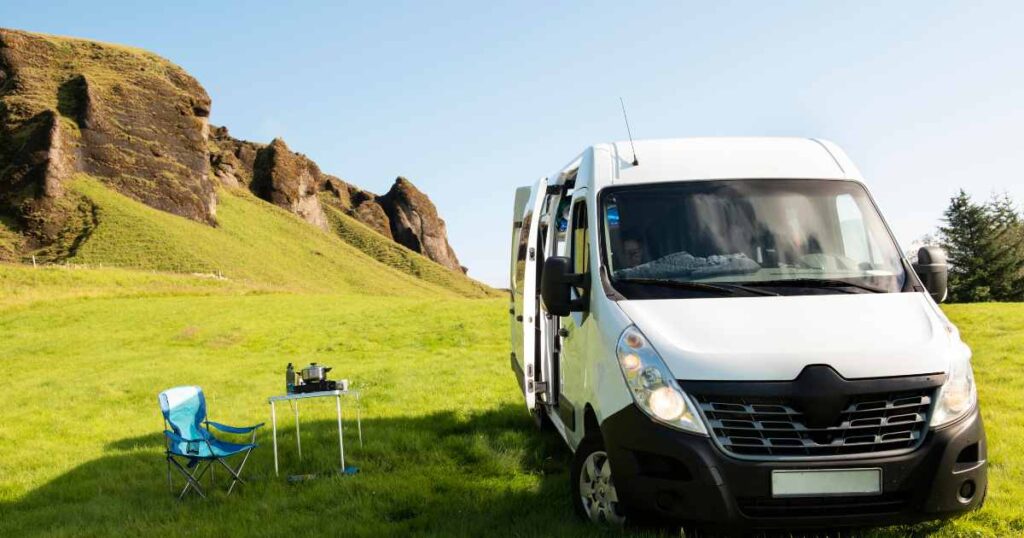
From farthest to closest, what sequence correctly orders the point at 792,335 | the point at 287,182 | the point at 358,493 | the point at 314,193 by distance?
the point at 314,193, the point at 287,182, the point at 358,493, the point at 792,335

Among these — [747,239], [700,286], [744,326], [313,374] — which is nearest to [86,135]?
[313,374]

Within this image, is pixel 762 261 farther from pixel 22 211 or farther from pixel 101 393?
pixel 22 211

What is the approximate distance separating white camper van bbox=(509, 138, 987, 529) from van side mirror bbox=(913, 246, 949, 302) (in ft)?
0.04

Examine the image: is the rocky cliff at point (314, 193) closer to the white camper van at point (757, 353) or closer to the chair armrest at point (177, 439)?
the chair armrest at point (177, 439)

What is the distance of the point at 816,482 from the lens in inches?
160

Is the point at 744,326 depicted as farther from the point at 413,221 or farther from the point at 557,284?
the point at 413,221

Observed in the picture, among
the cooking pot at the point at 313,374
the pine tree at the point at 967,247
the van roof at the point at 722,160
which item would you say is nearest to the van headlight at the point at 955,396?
the van roof at the point at 722,160

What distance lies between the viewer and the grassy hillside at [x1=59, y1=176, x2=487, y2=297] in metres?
83.8

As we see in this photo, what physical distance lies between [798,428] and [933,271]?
76.7 inches

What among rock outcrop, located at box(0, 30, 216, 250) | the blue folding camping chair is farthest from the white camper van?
rock outcrop, located at box(0, 30, 216, 250)

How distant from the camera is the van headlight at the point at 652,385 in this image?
4.16 m

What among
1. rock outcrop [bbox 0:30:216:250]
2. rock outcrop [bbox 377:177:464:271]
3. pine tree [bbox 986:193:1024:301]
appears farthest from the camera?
rock outcrop [bbox 377:177:464:271]

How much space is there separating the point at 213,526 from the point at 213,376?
1321 centimetres

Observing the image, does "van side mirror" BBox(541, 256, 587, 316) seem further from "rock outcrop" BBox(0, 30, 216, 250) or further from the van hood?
"rock outcrop" BBox(0, 30, 216, 250)
